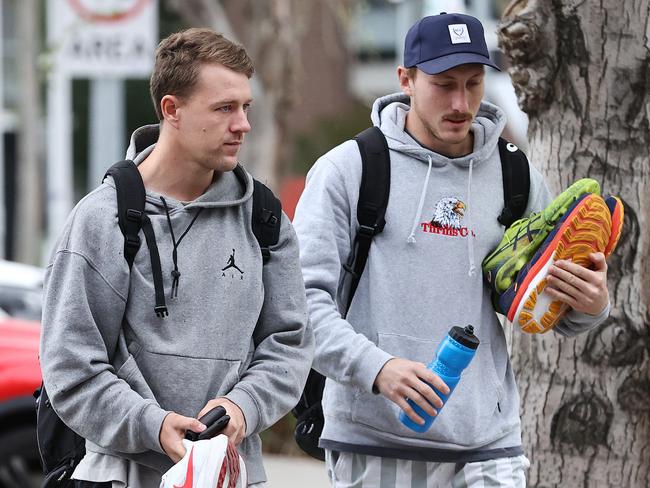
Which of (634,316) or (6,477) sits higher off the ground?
(634,316)

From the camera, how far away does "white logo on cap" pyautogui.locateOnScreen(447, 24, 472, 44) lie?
4141 mm

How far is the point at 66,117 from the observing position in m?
16.8

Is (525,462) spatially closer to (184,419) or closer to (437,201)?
(437,201)

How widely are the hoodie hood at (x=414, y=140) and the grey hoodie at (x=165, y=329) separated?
0.66 metres

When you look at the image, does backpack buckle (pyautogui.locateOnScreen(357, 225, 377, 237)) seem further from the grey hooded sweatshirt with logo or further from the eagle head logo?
the eagle head logo

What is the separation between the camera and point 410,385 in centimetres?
378

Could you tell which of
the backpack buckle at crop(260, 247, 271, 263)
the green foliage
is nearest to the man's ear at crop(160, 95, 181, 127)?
the backpack buckle at crop(260, 247, 271, 263)

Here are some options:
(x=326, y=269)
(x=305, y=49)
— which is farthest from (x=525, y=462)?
(x=305, y=49)

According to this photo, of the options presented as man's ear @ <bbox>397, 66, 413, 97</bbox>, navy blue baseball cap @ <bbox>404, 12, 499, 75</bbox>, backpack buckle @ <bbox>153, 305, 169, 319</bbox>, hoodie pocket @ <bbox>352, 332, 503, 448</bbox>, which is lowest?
hoodie pocket @ <bbox>352, 332, 503, 448</bbox>

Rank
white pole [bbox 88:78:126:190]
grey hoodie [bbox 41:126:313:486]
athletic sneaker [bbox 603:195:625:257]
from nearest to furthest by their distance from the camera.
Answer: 1. grey hoodie [bbox 41:126:313:486]
2. athletic sneaker [bbox 603:195:625:257]
3. white pole [bbox 88:78:126:190]

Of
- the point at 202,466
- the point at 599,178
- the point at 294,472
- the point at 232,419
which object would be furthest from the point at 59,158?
the point at 202,466

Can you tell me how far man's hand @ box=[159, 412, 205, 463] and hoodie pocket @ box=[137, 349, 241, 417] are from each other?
0.12m

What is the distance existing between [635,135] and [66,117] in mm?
12653

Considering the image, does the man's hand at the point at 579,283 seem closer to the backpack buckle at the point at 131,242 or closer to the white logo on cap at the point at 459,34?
the white logo on cap at the point at 459,34
